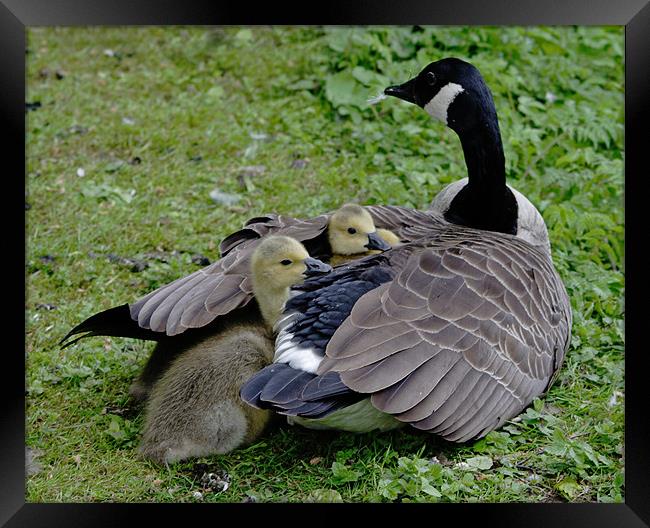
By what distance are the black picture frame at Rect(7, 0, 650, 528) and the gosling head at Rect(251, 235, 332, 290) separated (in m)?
1.05

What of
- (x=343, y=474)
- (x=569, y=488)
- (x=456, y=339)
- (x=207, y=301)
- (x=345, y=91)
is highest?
(x=345, y=91)

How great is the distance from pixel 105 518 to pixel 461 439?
4.87ft

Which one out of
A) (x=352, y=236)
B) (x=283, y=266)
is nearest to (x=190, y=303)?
(x=283, y=266)

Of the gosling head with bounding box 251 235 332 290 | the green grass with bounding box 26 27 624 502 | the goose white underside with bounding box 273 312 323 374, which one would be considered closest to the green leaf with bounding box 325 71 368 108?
the green grass with bounding box 26 27 624 502

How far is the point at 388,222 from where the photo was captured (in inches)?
201

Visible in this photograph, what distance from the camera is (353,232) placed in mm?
4762

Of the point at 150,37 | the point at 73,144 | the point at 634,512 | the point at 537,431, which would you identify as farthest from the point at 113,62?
the point at 634,512

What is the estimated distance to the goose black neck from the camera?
507 centimetres

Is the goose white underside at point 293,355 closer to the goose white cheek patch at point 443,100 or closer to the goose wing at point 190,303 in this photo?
the goose wing at point 190,303

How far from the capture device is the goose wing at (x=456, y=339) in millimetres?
3850

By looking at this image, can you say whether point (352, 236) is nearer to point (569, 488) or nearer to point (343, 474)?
point (343, 474)

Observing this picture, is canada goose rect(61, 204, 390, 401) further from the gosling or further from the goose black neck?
the goose black neck

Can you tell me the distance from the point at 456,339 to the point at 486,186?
4.36ft
